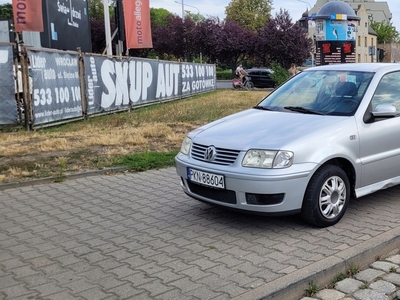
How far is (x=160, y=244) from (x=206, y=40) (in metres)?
42.2

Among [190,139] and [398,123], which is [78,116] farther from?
[398,123]

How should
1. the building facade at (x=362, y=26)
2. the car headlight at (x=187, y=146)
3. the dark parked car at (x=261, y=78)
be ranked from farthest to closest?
the dark parked car at (x=261, y=78) < the building facade at (x=362, y=26) < the car headlight at (x=187, y=146)

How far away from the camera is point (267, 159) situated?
465cm

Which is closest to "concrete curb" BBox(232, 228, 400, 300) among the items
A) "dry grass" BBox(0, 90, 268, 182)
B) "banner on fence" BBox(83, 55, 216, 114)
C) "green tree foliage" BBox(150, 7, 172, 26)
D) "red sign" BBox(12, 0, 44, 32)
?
"dry grass" BBox(0, 90, 268, 182)

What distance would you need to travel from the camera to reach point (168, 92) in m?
21.9

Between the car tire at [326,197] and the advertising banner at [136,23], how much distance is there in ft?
51.2

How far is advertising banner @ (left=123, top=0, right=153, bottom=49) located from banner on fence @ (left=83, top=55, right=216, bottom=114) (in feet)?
3.23

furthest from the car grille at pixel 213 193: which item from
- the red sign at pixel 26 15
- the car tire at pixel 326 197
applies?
the red sign at pixel 26 15

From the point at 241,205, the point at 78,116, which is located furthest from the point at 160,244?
the point at 78,116

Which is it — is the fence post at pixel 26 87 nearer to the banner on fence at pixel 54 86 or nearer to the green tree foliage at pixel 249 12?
the banner on fence at pixel 54 86

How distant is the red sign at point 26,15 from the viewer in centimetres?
1443

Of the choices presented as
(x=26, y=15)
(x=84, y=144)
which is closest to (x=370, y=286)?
(x=84, y=144)

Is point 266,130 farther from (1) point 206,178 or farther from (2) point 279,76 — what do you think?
(2) point 279,76

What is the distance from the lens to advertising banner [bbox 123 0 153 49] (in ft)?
63.4
